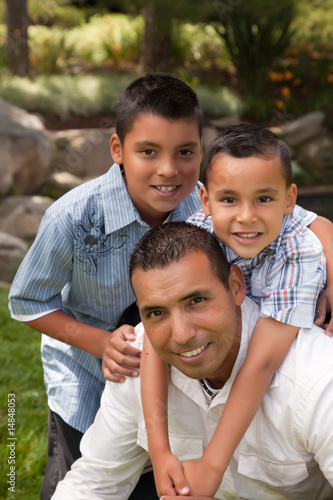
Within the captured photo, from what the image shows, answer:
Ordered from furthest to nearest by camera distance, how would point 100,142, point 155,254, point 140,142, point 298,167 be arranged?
1. point 298,167
2. point 100,142
3. point 140,142
4. point 155,254

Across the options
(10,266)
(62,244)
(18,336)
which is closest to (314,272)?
(62,244)

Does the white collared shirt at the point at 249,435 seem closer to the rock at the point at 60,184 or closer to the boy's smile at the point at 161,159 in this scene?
the boy's smile at the point at 161,159

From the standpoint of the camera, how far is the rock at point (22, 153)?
8031 millimetres

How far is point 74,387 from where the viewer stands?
114 inches

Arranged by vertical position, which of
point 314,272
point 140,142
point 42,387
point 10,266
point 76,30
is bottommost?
point 42,387

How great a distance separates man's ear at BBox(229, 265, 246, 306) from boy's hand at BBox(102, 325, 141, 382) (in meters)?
0.49

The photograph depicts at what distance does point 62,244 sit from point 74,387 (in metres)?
0.68

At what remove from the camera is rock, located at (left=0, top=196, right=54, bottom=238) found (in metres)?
7.69

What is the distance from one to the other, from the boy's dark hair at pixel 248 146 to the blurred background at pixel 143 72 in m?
4.73

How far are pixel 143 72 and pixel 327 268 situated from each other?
9.11 m

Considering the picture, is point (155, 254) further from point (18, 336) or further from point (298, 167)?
point (298, 167)

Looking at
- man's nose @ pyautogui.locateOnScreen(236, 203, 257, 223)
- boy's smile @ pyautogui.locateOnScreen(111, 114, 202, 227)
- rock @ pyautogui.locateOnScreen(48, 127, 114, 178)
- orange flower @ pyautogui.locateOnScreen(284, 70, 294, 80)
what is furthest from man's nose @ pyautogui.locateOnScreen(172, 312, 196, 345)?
orange flower @ pyautogui.locateOnScreen(284, 70, 294, 80)

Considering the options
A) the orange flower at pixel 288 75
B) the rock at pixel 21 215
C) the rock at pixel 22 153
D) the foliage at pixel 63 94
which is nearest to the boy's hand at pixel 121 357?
the rock at pixel 21 215

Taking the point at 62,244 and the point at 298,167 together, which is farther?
the point at 298,167
